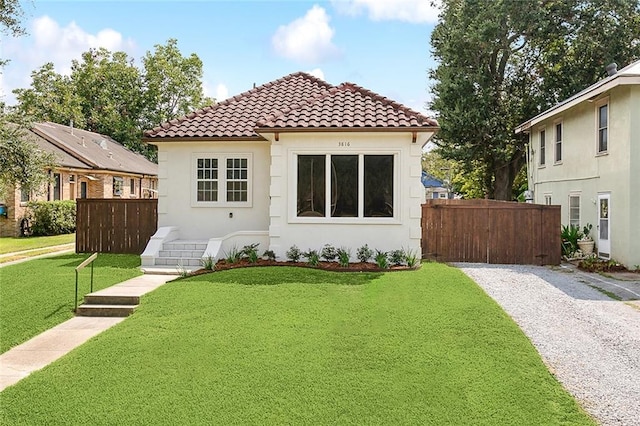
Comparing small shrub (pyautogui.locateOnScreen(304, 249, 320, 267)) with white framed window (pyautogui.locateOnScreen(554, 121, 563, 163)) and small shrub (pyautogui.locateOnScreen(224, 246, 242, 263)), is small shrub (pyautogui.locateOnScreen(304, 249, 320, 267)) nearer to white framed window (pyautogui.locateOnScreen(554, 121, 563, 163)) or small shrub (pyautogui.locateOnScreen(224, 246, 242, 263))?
small shrub (pyautogui.locateOnScreen(224, 246, 242, 263))

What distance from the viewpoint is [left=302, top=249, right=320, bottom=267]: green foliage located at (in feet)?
41.6

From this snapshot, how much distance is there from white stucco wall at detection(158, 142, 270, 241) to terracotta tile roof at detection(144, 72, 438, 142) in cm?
51

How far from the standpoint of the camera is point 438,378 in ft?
18.7

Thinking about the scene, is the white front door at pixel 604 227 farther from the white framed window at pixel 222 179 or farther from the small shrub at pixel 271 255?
the white framed window at pixel 222 179

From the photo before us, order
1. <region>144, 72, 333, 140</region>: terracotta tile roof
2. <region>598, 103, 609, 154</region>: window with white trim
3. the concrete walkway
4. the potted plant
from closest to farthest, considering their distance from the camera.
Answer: the concrete walkway → <region>144, 72, 333, 140</region>: terracotta tile roof → <region>598, 103, 609, 154</region>: window with white trim → the potted plant

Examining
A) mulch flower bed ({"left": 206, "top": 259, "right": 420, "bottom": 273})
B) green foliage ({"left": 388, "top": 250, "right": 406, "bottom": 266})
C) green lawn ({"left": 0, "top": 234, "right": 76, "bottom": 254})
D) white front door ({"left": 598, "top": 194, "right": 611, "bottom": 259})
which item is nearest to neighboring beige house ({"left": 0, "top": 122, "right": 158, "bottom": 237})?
green lawn ({"left": 0, "top": 234, "right": 76, "bottom": 254})

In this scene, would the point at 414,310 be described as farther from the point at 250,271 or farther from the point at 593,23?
the point at 593,23

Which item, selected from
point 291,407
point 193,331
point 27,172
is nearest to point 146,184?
point 27,172

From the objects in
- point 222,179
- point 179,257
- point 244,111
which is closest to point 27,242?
point 179,257

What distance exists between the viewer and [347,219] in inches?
524

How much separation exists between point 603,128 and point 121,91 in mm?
42252

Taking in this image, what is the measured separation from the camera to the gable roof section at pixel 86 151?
29666 millimetres

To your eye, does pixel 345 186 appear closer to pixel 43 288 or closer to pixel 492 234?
pixel 492 234

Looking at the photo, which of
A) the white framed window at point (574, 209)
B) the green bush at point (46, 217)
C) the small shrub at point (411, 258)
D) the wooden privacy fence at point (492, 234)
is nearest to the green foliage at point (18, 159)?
the green bush at point (46, 217)
